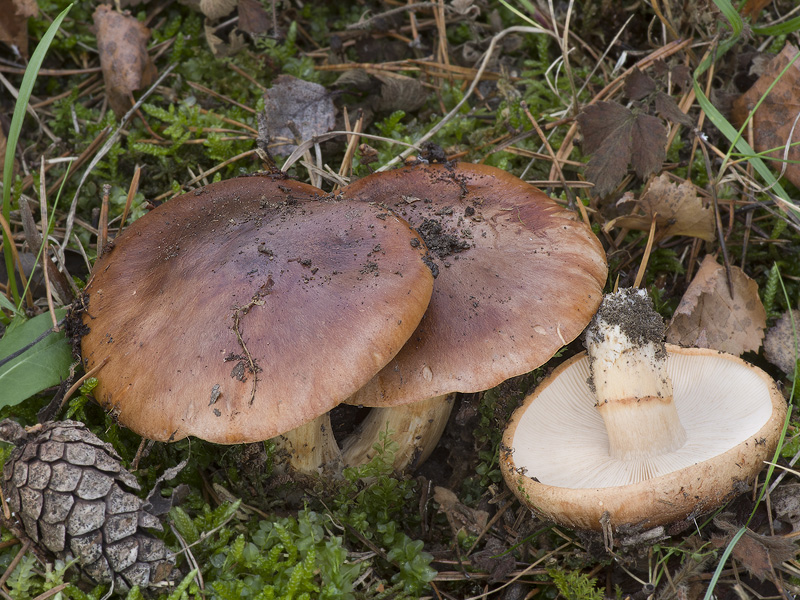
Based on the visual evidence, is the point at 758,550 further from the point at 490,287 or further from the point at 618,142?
the point at 618,142

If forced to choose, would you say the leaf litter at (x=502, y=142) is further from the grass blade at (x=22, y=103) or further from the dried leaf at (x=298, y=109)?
the grass blade at (x=22, y=103)

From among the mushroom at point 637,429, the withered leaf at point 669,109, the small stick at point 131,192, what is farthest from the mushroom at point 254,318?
the withered leaf at point 669,109

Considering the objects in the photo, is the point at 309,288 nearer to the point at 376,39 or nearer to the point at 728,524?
the point at 728,524

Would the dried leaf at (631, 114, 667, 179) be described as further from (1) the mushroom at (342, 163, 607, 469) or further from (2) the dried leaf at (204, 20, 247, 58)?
(2) the dried leaf at (204, 20, 247, 58)

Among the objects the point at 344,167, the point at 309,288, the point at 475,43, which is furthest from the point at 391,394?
A: the point at 475,43

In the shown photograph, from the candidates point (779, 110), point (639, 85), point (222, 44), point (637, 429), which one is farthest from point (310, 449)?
point (779, 110)

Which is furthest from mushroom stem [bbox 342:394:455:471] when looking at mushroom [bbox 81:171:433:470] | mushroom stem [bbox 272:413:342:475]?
mushroom [bbox 81:171:433:470]
